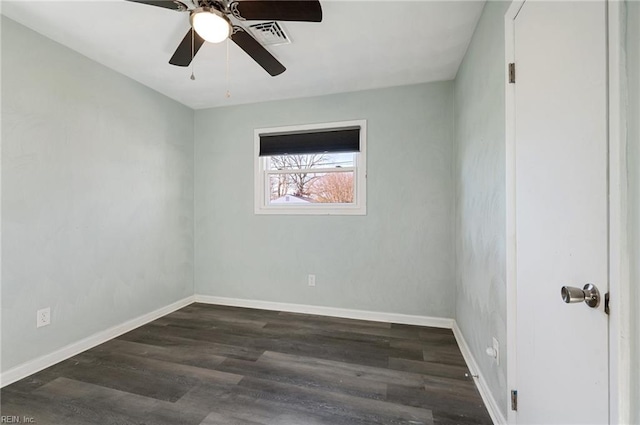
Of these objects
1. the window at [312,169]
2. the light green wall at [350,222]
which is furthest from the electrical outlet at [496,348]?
the window at [312,169]

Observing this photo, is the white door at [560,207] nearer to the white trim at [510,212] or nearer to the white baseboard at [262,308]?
the white trim at [510,212]

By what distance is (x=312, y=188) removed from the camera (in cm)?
317

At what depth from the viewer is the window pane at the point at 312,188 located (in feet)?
10.0

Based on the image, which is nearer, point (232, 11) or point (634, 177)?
point (634, 177)

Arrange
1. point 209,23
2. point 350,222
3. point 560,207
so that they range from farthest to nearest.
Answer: point 350,222 → point 209,23 → point 560,207

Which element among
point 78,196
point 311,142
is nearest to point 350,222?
point 311,142

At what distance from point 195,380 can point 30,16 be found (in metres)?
2.74

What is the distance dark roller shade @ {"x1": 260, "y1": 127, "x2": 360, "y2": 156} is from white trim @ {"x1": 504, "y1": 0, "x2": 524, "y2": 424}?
1.70m

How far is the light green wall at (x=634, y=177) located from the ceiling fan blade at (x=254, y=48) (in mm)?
1712

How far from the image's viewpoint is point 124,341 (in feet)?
7.97

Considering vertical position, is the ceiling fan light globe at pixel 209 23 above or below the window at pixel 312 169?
above

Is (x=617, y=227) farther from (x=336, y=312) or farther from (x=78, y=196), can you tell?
(x=78, y=196)

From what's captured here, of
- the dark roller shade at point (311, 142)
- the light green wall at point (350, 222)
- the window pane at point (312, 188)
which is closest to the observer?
the light green wall at point (350, 222)

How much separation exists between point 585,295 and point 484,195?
1031 mm
